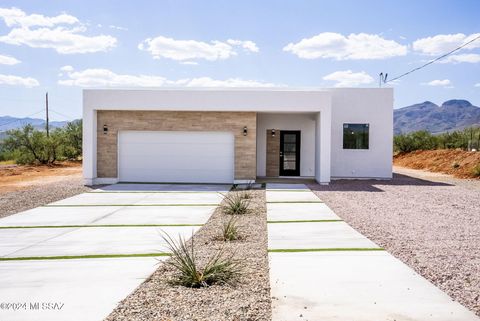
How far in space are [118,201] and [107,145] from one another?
530 centimetres

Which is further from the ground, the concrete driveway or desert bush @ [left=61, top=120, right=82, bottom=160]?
desert bush @ [left=61, top=120, right=82, bottom=160]

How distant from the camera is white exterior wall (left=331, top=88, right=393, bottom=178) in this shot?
61.1ft

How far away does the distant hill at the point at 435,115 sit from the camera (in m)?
158

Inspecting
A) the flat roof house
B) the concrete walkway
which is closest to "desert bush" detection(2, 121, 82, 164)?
the flat roof house

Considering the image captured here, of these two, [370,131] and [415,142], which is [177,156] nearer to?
[370,131]

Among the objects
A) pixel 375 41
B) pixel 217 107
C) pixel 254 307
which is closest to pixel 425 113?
pixel 375 41

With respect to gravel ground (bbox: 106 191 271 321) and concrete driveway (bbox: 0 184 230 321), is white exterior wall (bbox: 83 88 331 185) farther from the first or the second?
gravel ground (bbox: 106 191 271 321)

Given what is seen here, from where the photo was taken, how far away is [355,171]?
61.7 ft

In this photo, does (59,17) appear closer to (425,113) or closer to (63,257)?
(63,257)

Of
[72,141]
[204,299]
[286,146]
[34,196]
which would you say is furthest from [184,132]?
[72,141]

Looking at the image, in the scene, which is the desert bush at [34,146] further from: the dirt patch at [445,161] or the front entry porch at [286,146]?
the dirt patch at [445,161]

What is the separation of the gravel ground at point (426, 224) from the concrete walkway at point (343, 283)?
0.26 metres

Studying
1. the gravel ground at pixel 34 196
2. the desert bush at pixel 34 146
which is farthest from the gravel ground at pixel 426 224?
the desert bush at pixel 34 146

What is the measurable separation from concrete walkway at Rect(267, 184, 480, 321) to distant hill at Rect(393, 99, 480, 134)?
156556 millimetres
